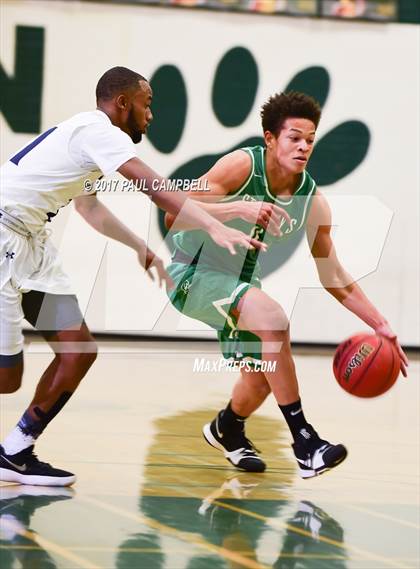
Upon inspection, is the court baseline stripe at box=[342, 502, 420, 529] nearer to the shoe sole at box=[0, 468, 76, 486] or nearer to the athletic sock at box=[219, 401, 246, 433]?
the athletic sock at box=[219, 401, 246, 433]

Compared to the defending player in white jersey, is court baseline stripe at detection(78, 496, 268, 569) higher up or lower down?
lower down

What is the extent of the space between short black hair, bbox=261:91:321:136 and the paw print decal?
5.87 metres

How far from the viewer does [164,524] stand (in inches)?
181

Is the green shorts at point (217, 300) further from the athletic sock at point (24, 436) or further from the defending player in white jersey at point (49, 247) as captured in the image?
the athletic sock at point (24, 436)

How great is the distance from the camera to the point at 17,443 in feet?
17.3

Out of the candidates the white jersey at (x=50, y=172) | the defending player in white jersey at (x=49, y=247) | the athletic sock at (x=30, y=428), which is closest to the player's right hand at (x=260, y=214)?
the defending player in white jersey at (x=49, y=247)

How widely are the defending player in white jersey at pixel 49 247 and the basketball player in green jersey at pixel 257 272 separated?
50 centimetres

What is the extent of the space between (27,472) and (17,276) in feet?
3.15

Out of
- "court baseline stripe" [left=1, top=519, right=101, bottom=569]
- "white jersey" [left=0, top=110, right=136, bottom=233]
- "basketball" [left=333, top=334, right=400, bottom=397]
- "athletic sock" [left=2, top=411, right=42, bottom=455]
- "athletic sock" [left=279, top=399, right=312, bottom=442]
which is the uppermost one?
"white jersey" [left=0, top=110, right=136, bottom=233]

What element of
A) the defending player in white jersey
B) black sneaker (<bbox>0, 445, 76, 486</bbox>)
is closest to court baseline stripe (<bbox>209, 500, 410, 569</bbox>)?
black sneaker (<bbox>0, 445, 76, 486</bbox>)

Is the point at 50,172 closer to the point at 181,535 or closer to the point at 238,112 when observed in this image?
the point at 181,535

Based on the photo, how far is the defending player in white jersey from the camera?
4.98 metres

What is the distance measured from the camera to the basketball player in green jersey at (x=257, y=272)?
5355mm

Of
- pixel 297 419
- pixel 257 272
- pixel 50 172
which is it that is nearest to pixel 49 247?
pixel 50 172
